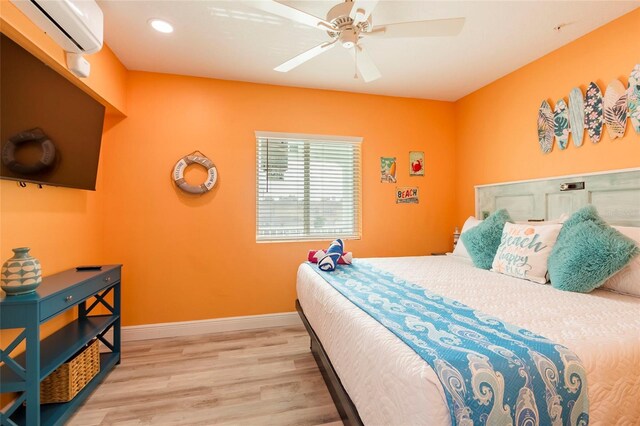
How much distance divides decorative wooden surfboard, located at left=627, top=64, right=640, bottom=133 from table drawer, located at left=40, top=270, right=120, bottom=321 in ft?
12.5

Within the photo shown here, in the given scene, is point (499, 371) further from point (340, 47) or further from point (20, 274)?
point (340, 47)

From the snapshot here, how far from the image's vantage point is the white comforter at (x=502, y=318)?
0.89 metres

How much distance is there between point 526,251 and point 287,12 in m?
2.16

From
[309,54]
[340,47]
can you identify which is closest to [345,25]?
[309,54]

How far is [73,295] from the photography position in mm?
1814

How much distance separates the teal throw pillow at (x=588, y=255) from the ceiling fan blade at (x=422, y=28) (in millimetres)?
1435

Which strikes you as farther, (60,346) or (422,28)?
(60,346)

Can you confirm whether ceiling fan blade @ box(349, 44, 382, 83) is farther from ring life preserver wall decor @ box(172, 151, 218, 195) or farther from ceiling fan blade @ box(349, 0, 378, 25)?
ring life preserver wall decor @ box(172, 151, 218, 195)

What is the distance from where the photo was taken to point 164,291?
9.77 ft

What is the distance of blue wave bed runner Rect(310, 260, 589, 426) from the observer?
831mm

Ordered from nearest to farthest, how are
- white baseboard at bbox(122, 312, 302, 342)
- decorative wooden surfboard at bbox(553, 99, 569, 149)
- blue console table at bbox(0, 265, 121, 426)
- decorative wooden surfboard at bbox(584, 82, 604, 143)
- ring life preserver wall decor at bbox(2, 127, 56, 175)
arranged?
1. blue console table at bbox(0, 265, 121, 426)
2. ring life preserver wall decor at bbox(2, 127, 56, 175)
3. decorative wooden surfboard at bbox(584, 82, 604, 143)
4. decorative wooden surfboard at bbox(553, 99, 569, 149)
5. white baseboard at bbox(122, 312, 302, 342)

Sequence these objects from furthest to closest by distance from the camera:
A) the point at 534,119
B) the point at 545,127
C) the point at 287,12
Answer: the point at 534,119 < the point at 545,127 < the point at 287,12

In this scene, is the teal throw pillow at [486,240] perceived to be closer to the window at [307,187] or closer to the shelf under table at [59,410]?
the window at [307,187]

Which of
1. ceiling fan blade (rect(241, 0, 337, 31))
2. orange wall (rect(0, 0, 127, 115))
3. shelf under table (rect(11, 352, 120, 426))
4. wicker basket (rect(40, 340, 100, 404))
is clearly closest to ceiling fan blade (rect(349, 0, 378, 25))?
ceiling fan blade (rect(241, 0, 337, 31))
